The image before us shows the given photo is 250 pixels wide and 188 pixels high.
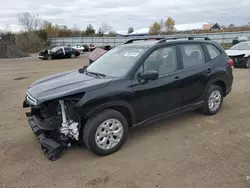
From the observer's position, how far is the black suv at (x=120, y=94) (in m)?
3.17

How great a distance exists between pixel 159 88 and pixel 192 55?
1.22 m

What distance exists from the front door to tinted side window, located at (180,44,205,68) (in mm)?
236

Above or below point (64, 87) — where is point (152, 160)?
below

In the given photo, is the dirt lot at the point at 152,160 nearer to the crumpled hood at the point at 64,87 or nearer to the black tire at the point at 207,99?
the black tire at the point at 207,99

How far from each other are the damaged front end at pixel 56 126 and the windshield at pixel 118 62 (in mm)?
963

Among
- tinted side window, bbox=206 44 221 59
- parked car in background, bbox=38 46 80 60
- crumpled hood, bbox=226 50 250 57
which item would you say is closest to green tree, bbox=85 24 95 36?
parked car in background, bbox=38 46 80 60

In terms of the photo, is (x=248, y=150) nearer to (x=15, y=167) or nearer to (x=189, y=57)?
(x=189, y=57)

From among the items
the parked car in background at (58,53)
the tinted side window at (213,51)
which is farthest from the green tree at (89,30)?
the tinted side window at (213,51)

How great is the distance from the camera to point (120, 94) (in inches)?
132

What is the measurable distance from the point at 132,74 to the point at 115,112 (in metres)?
0.68

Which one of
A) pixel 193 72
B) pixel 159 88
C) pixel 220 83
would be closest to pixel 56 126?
pixel 159 88

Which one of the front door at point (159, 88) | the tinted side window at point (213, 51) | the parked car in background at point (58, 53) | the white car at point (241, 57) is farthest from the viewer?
the parked car in background at point (58, 53)

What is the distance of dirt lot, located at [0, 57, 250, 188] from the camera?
280cm

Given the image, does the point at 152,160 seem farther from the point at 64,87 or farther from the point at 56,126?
the point at 64,87
